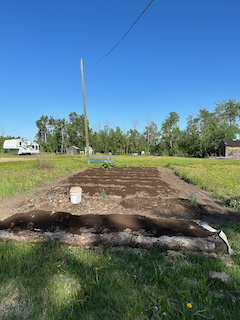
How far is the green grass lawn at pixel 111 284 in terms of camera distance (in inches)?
65.4

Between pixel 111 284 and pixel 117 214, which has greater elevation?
pixel 117 214

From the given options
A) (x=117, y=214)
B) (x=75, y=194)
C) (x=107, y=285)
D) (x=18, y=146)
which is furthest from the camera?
(x=18, y=146)

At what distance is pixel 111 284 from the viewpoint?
1977 millimetres

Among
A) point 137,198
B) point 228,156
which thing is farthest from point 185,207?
point 228,156

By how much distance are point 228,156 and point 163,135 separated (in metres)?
23.6

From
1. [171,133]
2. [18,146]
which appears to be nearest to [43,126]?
[18,146]

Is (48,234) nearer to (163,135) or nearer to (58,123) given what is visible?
(163,135)

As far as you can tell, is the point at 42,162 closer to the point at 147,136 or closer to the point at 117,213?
the point at 117,213

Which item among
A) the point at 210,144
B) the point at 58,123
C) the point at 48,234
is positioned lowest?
the point at 48,234

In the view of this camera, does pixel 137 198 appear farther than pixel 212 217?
Yes

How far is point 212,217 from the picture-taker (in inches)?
175

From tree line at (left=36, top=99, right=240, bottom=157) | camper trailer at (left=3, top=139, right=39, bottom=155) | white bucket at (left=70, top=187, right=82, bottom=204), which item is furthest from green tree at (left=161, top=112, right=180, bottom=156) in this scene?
white bucket at (left=70, top=187, right=82, bottom=204)

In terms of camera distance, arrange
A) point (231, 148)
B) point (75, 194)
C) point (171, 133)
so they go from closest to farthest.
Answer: point (75, 194) → point (231, 148) → point (171, 133)

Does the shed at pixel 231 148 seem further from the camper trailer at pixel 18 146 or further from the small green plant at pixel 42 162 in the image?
the camper trailer at pixel 18 146
